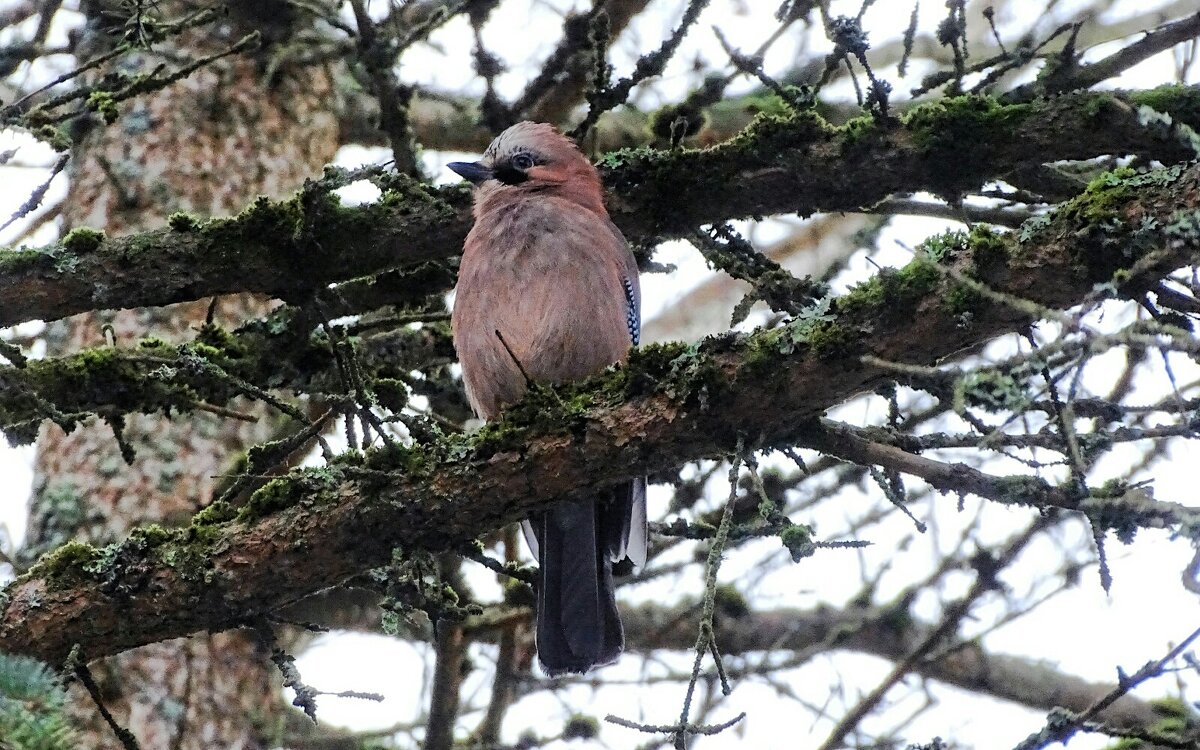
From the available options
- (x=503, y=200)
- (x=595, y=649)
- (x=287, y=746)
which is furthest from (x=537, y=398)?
(x=287, y=746)

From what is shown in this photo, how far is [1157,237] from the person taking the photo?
336 cm

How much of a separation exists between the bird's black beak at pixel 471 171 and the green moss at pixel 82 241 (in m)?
1.52

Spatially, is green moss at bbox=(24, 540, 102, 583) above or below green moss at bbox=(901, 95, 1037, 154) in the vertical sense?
below

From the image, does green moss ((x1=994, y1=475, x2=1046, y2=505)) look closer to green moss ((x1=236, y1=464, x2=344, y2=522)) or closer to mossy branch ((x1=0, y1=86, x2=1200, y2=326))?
mossy branch ((x1=0, y1=86, x2=1200, y2=326))

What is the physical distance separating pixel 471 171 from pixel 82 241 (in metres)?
1.63

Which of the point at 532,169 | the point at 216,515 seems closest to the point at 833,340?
the point at 216,515

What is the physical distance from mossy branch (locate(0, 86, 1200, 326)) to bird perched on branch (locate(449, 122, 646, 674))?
0.23 m

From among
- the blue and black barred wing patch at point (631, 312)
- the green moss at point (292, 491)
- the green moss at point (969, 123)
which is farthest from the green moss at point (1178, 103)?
the green moss at point (292, 491)

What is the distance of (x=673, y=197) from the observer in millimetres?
4875

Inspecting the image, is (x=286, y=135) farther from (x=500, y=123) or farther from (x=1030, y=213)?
(x=1030, y=213)

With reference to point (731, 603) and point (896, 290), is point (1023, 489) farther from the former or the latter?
point (731, 603)

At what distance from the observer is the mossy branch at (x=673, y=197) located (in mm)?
4465

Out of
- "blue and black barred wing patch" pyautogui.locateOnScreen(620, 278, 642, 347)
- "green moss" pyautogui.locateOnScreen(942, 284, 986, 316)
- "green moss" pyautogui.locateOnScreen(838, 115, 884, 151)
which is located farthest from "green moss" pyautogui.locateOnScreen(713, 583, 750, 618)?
"green moss" pyautogui.locateOnScreen(942, 284, 986, 316)

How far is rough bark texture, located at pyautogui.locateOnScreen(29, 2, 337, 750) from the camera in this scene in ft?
18.0
